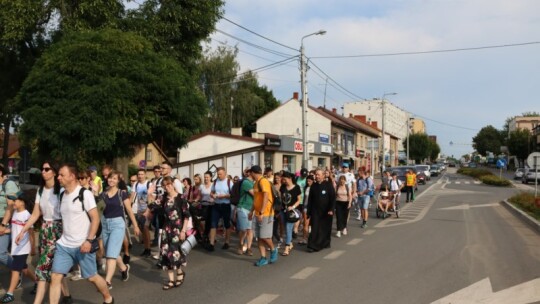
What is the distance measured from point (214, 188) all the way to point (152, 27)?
8.15 m

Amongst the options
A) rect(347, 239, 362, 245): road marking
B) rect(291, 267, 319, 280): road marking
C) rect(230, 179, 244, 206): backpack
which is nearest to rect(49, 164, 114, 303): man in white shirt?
rect(291, 267, 319, 280): road marking

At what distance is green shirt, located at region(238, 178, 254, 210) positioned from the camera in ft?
32.8

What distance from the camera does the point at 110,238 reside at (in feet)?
22.9

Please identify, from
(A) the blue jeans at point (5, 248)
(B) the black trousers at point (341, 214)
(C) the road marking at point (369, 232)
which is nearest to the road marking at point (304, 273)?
(A) the blue jeans at point (5, 248)

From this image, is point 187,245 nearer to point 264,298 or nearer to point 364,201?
point 264,298

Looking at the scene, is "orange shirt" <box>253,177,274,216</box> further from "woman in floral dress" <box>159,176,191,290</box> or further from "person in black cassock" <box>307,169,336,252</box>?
"woman in floral dress" <box>159,176,191,290</box>

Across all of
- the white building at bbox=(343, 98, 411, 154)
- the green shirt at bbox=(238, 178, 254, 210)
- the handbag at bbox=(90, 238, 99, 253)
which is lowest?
the handbag at bbox=(90, 238, 99, 253)

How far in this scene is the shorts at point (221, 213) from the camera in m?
10.6

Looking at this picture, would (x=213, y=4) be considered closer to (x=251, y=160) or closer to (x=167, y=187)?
(x=167, y=187)

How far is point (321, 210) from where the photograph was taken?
34.2 feet

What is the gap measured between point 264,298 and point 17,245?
10.0ft

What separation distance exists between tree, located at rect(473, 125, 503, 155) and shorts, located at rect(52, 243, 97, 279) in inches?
4931

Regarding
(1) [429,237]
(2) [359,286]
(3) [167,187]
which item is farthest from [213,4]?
(2) [359,286]

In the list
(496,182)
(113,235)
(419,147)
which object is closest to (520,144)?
(419,147)
